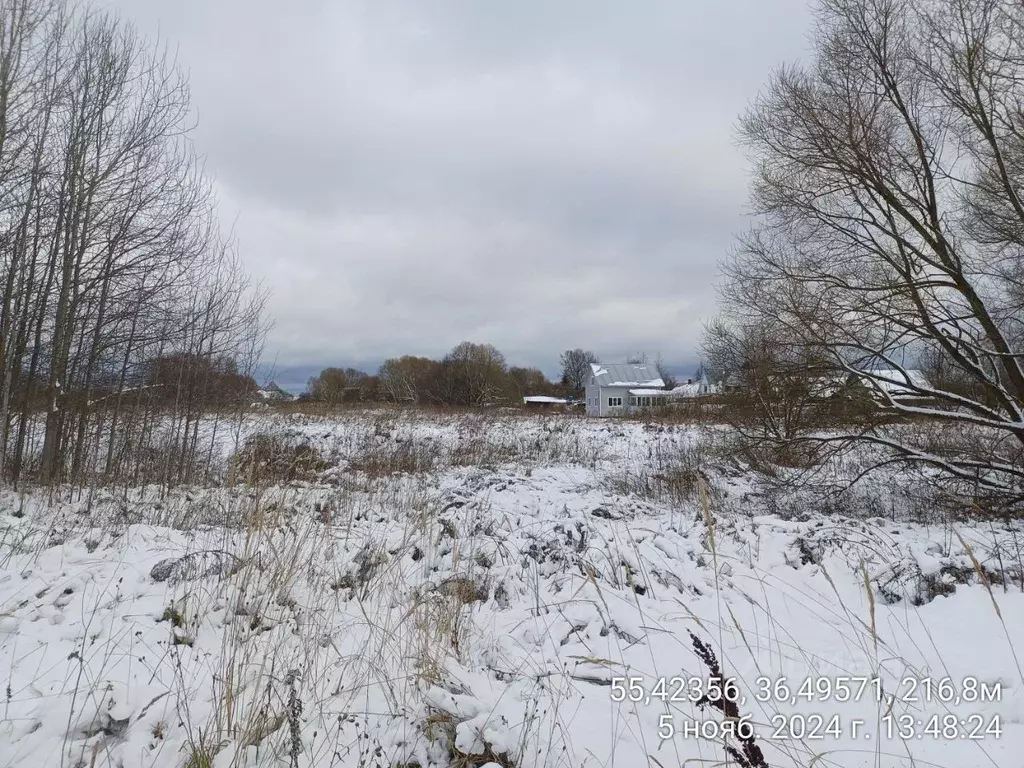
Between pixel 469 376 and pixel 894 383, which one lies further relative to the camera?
pixel 469 376

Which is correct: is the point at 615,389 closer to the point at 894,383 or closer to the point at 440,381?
the point at 440,381

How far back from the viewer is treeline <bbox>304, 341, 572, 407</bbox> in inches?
1932

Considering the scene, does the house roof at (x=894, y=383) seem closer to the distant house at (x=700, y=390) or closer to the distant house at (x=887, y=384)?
the distant house at (x=887, y=384)

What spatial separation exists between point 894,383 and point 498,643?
6.55 m

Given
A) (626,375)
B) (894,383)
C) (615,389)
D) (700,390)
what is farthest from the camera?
(626,375)

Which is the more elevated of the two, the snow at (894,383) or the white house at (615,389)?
the white house at (615,389)

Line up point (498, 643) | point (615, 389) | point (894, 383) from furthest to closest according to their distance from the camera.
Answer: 1. point (615, 389)
2. point (894, 383)
3. point (498, 643)

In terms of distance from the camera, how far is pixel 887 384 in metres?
6.72

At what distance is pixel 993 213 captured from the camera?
269 inches

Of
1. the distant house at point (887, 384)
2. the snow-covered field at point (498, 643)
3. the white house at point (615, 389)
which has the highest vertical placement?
the white house at point (615, 389)

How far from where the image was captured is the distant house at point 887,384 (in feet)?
21.6

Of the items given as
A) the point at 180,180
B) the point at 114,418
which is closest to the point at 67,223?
the point at 180,180

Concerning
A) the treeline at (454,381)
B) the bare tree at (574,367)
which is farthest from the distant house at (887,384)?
the bare tree at (574,367)

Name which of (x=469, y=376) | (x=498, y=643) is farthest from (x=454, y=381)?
(x=498, y=643)
